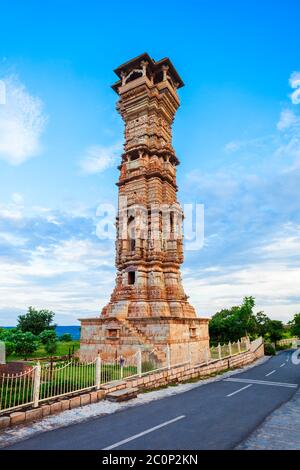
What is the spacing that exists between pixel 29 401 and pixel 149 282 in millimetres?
13259

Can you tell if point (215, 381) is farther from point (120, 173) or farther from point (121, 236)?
point (120, 173)

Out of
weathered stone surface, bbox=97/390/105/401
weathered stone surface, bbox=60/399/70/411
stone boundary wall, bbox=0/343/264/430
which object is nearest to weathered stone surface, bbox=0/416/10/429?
stone boundary wall, bbox=0/343/264/430

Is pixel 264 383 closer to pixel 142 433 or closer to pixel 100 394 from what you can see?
pixel 100 394

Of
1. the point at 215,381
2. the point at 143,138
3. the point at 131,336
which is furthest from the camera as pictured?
the point at 143,138

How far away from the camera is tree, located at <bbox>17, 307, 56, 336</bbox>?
112 feet

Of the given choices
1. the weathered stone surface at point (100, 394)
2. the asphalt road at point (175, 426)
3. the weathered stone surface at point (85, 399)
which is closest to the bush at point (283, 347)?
the asphalt road at point (175, 426)

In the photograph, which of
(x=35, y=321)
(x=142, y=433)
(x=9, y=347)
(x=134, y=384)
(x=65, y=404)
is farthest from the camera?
(x=35, y=321)

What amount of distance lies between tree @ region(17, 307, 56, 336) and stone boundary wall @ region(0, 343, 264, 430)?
23.0m

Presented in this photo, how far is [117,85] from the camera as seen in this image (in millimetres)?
28047

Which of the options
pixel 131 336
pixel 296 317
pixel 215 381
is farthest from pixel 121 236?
pixel 296 317

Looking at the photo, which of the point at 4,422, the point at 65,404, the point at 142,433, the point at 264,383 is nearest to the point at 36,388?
the point at 65,404

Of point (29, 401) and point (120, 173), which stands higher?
point (120, 173)

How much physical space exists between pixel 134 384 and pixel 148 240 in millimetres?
12128

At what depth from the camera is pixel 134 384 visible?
11891mm
